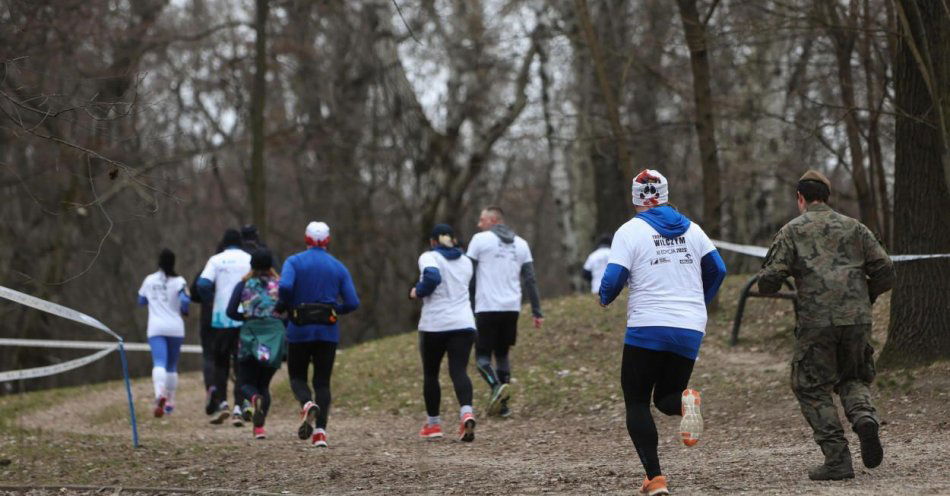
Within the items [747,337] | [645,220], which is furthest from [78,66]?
[645,220]

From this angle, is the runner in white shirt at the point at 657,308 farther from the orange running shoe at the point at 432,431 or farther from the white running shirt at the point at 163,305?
the white running shirt at the point at 163,305

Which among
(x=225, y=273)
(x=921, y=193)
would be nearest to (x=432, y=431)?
(x=225, y=273)

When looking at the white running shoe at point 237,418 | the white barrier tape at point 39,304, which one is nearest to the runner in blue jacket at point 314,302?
the white barrier tape at point 39,304

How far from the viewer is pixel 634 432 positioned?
7.18 m

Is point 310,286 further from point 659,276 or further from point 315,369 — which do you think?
point 659,276

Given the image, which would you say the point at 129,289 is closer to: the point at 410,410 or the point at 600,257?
the point at 600,257

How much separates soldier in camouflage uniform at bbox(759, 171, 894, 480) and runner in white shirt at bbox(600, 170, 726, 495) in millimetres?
699

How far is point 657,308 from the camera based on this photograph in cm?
719

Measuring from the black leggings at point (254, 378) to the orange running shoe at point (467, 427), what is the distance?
78.2 inches

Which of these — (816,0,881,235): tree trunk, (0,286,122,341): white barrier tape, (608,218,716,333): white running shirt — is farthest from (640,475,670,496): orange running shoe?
(816,0,881,235): tree trunk

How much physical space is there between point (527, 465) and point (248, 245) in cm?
521

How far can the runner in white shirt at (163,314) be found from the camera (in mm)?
14406

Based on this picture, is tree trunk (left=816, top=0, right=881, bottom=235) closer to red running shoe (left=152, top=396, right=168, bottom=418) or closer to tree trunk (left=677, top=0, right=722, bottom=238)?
tree trunk (left=677, top=0, right=722, bottom=238)

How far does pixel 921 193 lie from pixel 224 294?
7028 millimetres
